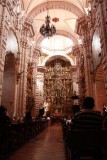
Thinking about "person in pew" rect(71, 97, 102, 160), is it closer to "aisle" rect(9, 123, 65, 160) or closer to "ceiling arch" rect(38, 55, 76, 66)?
"aisle" rect(9, 123, 65, 160)

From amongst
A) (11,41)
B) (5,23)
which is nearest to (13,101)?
(11,41)

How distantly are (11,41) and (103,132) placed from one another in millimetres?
11109

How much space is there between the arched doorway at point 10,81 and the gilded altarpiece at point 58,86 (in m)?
15.3

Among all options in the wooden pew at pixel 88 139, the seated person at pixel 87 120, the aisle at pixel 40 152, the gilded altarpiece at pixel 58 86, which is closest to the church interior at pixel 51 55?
the gilded altarpiece at pixel 58 86

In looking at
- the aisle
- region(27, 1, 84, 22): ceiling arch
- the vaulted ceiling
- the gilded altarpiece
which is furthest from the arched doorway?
the gilded altarpiece

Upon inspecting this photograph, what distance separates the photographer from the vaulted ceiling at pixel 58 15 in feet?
56.2

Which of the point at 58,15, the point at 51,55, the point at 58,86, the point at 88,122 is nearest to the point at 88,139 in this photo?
the point at 88,122

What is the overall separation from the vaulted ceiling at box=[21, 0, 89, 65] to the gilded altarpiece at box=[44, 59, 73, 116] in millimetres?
2392

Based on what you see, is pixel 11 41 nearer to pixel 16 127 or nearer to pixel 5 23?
pixel 5 23

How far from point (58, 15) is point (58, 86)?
11.6 metres

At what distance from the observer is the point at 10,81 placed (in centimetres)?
1298

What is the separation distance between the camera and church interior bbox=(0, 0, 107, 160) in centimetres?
1123

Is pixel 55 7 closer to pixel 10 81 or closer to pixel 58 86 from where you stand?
pixel 10 81

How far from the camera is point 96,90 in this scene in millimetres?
12594
